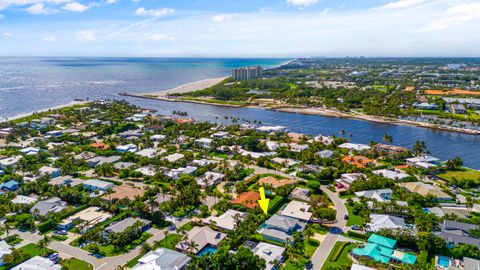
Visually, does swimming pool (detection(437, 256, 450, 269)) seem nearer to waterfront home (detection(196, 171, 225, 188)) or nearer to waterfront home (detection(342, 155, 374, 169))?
waterfront home (detection(342, 155, 374, 169))

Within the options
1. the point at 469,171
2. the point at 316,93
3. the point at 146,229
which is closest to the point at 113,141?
the point at 146,229

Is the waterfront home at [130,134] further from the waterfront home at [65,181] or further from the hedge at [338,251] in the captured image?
the hedge at [338,251]

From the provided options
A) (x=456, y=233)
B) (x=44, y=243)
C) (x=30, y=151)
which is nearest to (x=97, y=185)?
(x=44, y=243)

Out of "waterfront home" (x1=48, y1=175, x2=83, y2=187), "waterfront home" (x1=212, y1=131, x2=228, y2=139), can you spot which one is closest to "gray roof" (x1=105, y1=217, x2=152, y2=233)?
"waterfront home" (x1=48, y1=175, x2=83, y2=187)

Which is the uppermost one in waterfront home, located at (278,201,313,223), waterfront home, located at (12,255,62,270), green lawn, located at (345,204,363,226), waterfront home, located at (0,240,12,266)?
waterfront home, located at (0,240,12,266)

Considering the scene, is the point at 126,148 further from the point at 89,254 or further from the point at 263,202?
the point at 263,202

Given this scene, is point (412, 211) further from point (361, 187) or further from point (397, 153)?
point (397, 153)
